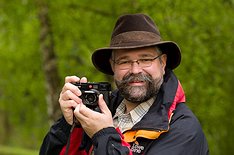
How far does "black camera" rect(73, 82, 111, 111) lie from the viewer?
3.33 metres

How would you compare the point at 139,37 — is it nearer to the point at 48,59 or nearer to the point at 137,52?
the point at 137,52

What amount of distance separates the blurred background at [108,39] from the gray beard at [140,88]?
177 inches

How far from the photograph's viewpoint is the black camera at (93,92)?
3332 millimetres

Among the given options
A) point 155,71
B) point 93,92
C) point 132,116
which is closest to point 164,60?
point 155,71

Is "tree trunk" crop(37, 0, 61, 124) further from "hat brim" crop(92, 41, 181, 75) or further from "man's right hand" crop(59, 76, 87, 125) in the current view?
"man's right hand" crop(59, 76, 87, 125)

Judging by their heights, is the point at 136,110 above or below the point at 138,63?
below

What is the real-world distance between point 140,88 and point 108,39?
21.2 ft

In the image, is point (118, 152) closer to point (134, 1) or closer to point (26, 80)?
point (134, 1)

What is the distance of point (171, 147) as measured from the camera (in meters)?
3.21

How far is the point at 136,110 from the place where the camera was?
3.54 meters

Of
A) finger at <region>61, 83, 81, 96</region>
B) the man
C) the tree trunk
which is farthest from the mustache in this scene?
the tree trunk

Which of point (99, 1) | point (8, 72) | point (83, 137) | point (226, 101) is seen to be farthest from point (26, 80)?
point (83, 137)

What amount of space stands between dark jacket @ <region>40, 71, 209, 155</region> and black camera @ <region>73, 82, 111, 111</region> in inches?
8.1

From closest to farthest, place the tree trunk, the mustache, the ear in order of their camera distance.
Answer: the mustache → the ear → the tree trunk
